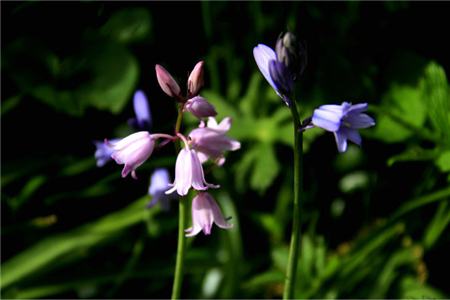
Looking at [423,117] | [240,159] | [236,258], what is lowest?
[236,258]

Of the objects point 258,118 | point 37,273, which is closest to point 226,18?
point 258,118

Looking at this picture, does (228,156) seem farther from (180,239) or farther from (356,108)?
(356,108)

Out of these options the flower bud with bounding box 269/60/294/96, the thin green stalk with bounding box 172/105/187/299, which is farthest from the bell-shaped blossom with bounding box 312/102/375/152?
the thin green stalk with bounding box 172/105/187/299

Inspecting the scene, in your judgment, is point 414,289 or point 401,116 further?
point 414,289

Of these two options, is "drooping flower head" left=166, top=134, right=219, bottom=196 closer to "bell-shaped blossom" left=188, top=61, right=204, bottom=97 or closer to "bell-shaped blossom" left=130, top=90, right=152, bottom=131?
"bell-shaped blossom" left=188, top=61, right=204, bottom=97

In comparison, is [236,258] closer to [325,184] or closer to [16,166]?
[325,184]

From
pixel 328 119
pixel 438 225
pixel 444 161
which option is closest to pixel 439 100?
pixel 444 161

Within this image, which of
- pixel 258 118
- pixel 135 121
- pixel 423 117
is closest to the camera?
pixel 135 121

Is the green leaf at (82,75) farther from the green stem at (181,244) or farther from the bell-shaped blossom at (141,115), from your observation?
the green stem at (181,244)
